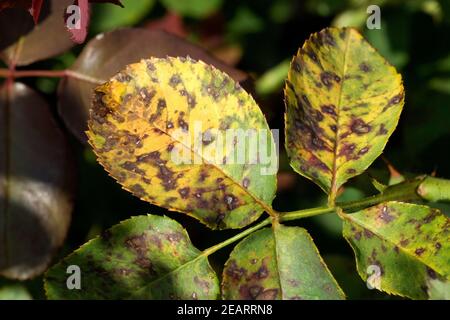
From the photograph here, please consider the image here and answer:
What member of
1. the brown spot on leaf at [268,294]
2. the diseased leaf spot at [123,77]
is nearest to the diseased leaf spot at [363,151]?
the brown spot on leaf at [268,294]

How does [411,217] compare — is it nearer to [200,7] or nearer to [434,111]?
[434,111]

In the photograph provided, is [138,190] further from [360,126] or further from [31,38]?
[31,38]

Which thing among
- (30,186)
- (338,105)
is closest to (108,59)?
(30,186)

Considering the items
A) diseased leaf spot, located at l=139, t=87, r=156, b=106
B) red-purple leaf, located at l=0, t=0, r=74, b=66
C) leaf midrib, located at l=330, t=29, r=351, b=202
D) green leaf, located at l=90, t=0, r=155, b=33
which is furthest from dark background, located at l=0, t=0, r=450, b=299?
diseased leaf spot, located at l=139, t=87, r=156, b=106

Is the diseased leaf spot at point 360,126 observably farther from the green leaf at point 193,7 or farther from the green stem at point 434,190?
the green leaf at point 193,7

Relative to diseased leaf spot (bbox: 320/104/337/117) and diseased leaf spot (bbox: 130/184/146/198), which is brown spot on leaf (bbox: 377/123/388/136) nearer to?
diseased leaf spot (bbox: 320/104/337/117)

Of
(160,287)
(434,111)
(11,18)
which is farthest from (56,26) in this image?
(434,111)

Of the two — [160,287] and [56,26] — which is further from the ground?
[56,26]
